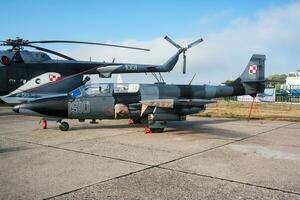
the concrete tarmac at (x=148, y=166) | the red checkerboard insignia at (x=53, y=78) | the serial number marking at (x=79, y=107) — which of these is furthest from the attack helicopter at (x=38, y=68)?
the concrete tarmac at (x=148, y=166)

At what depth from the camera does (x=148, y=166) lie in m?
6.83

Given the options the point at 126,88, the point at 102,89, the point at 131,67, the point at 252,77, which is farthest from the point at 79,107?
the point at 252,77

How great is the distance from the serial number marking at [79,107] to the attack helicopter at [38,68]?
5817mm

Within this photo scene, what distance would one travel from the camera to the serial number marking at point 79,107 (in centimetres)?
1195

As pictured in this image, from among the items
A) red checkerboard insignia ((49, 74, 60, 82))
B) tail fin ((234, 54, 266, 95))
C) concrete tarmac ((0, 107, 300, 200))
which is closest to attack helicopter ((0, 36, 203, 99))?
red checkerboard insignia ((49, 74, 60, 82))

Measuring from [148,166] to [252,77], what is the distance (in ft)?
38.3

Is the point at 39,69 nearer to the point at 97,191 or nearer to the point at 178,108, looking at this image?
the point at 178,108

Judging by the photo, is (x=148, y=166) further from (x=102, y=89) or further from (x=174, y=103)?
(x=102, y=89)

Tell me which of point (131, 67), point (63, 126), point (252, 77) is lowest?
point (63, 126)

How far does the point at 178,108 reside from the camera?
40.4 ft

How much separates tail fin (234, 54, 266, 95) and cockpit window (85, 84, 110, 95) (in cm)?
752

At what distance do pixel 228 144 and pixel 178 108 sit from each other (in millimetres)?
3130

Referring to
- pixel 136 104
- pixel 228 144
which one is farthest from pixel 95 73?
pixel 228 144

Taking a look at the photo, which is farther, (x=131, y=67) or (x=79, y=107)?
(x=131, y=67)
